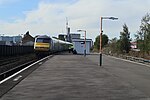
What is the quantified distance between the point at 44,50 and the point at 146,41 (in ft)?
51.7

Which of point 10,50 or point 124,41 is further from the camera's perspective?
point 124,41

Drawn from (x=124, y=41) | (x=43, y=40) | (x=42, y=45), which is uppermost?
(x=124, y=41)

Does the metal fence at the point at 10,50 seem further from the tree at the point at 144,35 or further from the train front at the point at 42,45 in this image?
the tree at the point at 144,35

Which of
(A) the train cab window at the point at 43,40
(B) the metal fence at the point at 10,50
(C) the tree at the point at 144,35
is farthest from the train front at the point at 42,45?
(C) the tree at the point at 144,35

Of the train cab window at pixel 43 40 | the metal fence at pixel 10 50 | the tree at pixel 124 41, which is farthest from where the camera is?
the tree at pixel 124 41

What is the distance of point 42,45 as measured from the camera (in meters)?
56.6

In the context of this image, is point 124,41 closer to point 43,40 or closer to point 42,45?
point 43,40

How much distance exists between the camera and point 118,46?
73.2 m

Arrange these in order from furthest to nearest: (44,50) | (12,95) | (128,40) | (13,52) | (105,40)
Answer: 1. (105,40)
2. (128,40)
3. (44,50)
4. (13,52)
5. (12,95)

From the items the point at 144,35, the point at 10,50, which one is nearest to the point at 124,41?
the point at 144,35

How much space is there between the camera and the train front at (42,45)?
56.5 m

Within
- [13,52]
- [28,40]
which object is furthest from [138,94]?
[28,40]

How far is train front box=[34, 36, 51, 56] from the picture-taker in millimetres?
56531

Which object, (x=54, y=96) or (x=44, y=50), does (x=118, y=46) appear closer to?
(x=44, y=50)
